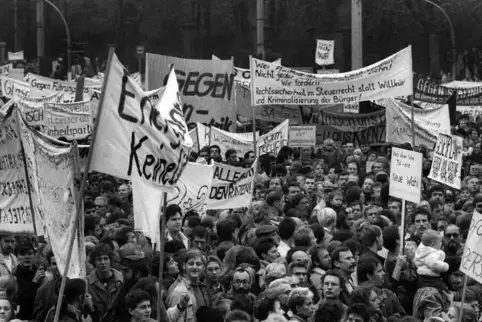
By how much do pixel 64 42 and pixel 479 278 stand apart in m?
51.7

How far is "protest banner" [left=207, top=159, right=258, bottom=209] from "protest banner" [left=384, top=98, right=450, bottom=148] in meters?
6.41

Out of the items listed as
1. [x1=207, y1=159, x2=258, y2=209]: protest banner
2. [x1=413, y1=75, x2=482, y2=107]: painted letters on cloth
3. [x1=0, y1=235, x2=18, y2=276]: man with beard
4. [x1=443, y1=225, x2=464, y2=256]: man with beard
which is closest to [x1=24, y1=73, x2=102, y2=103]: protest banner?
[x1=413, y1=75, x2=482, y2=107]: painted letters on cloth

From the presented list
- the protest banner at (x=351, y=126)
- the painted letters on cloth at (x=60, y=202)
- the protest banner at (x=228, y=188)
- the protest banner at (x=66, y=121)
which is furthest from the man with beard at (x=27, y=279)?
the protest banner at (x=351, y=126)

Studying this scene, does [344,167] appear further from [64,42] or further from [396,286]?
[64,42]

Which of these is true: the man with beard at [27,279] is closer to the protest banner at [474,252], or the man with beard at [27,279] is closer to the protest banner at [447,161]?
the protest banner at [474,252]

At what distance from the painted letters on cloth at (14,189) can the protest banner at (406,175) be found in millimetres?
3996

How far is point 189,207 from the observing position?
1263 cm

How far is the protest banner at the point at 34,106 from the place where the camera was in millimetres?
21000

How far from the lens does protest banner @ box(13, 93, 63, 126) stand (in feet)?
68.9

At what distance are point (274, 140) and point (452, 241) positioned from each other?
9272mm

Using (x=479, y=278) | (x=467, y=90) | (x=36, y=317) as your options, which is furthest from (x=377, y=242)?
(x=467, y=90)

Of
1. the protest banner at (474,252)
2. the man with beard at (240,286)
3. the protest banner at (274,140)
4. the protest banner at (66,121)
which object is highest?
the protest banner at (474,252)

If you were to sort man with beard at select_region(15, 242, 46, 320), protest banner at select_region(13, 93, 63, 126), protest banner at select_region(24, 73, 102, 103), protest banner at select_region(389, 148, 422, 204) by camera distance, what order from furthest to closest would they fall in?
protest banner at select_region(24, 73, 102, 103), protest banner at select_region(13, 93, 63, 126), protest banner at select_region(389, 148, 422, 204), man with beard at select_region(15, 242, 46, 320)

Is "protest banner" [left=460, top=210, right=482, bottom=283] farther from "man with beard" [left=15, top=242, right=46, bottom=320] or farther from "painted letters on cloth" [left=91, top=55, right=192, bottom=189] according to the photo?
"man with beard" [left=15, top=242, right=46, bottom=320]
